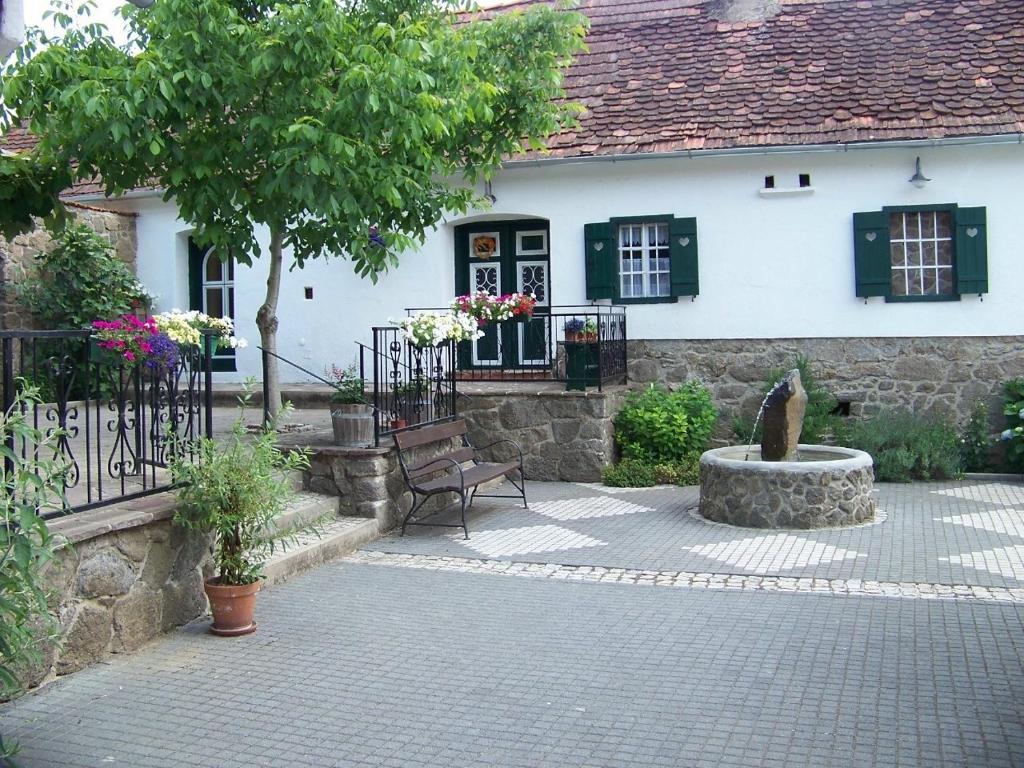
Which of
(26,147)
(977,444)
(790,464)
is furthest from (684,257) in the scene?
(26,147)

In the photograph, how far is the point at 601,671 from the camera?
5395 millimetres

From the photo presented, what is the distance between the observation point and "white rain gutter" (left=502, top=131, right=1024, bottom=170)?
1198 centimetres

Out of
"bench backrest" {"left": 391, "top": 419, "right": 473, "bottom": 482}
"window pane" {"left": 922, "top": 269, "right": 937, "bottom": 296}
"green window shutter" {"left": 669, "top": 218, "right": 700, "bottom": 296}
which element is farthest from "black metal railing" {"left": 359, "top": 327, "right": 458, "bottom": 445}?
"window pane" {"left": 922, "top": 269, "right": 937, "bottom": 296}

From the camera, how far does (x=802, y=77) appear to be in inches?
530

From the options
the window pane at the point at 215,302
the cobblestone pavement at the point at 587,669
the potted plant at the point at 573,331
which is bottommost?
the cobblestone pavement at the point at 587,669

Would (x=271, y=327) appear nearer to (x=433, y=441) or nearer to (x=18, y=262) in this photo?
(x=433, y=441)

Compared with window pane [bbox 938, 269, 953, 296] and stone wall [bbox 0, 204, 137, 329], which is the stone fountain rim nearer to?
window pane [bbox 938, 269, 953, 296]

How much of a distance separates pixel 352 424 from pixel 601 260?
17.1ft

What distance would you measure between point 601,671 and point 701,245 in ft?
28.4

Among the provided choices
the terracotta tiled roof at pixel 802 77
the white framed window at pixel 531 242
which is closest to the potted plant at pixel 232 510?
the terracotta tiled roof at pixel 802 77

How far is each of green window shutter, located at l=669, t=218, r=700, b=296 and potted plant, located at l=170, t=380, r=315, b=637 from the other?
7936mm

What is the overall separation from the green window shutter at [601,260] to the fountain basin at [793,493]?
4.29 meters

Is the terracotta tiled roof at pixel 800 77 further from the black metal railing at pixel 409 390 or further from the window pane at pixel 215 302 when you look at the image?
the black metal railing at pixel 409 390

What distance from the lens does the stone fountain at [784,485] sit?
908cm
